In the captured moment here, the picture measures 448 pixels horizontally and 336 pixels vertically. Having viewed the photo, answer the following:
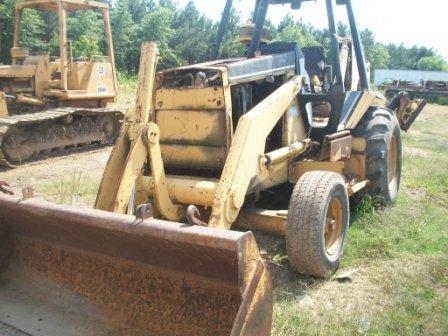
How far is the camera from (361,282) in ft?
13.1

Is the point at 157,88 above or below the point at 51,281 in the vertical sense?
above

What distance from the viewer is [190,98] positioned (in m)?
4.08

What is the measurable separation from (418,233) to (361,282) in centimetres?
135

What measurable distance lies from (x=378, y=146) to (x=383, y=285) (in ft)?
5.89

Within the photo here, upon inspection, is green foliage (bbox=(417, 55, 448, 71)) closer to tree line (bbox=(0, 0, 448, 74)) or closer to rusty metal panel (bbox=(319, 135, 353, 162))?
tree line (bbox=(0, 0, 448, 74))

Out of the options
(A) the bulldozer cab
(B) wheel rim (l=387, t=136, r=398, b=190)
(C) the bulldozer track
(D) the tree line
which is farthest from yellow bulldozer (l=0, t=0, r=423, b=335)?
(D) the tree line

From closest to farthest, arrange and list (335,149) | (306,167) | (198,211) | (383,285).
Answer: (198,211) < (383,285) < (306,167) < (335,149)

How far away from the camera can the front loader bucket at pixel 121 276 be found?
8.32ft

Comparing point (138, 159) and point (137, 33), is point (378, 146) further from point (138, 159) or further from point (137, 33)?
point (137, 33)

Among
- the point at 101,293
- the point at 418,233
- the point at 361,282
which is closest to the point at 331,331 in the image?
the point at 361,282

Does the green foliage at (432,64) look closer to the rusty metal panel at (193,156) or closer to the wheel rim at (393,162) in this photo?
the wheel rim at (393,162)

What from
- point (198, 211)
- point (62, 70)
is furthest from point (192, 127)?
point (62, 70)

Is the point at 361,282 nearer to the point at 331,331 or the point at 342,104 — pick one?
the point at 331,331

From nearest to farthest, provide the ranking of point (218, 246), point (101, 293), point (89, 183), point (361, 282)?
point (218, 246) < point (101, 293) < point (361, 282) < point (89, 183)
